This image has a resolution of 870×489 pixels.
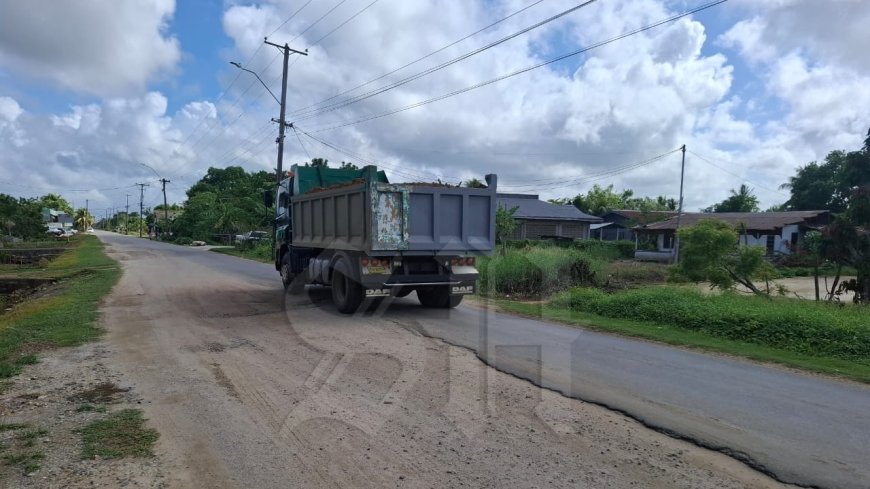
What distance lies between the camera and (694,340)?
8789 millimetres

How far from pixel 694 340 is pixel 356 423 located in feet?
20.5

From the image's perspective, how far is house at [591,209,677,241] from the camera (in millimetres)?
49406

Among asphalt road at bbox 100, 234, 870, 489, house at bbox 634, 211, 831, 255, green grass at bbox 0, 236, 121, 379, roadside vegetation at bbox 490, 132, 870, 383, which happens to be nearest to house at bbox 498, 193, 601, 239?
house at bbox 634, 211, 831, 255

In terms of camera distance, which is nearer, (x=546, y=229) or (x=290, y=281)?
(x=290, y=281)

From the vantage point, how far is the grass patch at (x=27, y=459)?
3.82m

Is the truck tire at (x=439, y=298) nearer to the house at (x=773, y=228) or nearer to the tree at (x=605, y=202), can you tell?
the house at (x=773, y=228)

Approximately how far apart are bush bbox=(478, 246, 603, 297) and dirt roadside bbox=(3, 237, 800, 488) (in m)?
7.51

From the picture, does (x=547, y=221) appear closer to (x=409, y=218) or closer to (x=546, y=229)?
(x=546, y=229)

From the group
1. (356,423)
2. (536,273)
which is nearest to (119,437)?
(356,423)

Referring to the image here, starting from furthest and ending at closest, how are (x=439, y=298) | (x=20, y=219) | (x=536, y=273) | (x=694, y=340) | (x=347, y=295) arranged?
(x=20, y=219), (x=536, y=273), (x=439, y=298), (x=347, y=295), (x=694, y=340)

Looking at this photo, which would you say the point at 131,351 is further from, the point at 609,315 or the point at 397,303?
the point at 609,315

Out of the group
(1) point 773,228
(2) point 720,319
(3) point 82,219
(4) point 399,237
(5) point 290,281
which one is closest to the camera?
(2) point 720,319

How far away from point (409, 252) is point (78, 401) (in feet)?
18.5

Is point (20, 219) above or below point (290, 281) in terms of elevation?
above
